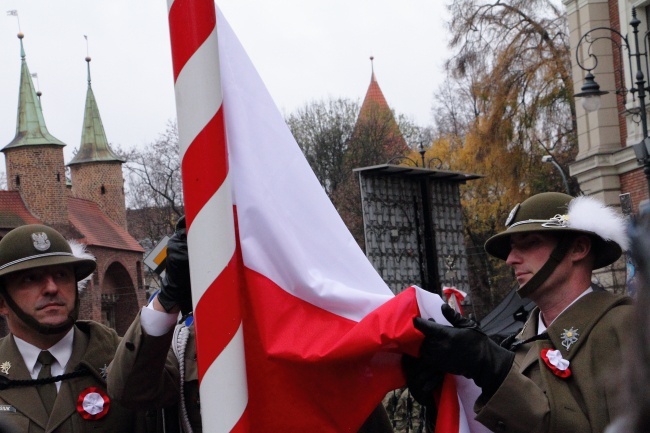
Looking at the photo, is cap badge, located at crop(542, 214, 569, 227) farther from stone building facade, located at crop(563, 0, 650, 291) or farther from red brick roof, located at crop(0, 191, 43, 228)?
red brick roof, located at crop(0, 191, 43, 228)

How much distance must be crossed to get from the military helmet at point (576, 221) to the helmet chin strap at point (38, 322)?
1.77 metres

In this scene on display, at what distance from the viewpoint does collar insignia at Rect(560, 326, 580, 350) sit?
387cm

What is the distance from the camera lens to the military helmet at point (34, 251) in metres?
4.41

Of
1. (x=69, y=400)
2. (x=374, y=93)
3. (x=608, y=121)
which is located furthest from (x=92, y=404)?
(x=374, y=93)

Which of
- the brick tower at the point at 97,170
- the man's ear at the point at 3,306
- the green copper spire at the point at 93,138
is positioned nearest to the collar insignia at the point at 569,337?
the man's ear at the point at 3,306

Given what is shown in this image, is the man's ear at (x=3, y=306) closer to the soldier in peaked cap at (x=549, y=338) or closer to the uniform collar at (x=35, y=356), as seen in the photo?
the uniform collar at (x=35, y=356)

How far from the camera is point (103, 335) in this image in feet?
15.4

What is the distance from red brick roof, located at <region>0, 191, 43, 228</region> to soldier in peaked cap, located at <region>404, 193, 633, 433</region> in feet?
246

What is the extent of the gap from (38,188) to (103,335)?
76728 millimetres

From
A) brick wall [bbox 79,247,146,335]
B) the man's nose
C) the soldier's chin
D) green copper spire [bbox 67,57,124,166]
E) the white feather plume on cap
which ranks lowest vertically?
brick wall [bbox 79,247,146,335]

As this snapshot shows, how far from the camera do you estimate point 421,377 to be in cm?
338

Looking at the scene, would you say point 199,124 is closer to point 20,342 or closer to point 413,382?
point 413,382

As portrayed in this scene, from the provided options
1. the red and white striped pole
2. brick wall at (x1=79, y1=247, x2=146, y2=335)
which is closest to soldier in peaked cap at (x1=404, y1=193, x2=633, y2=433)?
the red and white striped pole

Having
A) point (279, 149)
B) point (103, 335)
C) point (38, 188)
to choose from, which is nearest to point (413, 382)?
point (279, 149)
